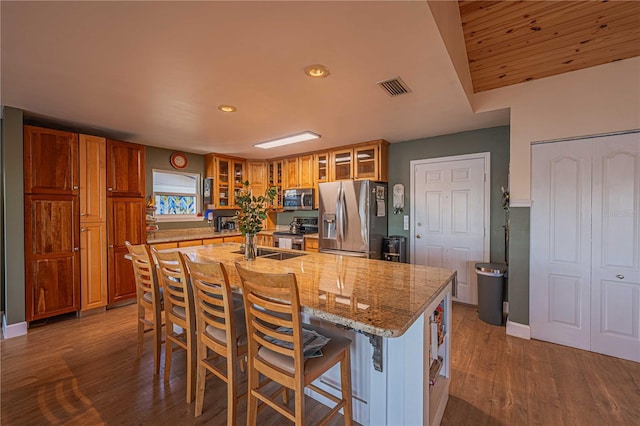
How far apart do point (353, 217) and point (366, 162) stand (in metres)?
0.94

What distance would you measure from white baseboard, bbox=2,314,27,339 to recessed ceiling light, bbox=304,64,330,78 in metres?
3.93

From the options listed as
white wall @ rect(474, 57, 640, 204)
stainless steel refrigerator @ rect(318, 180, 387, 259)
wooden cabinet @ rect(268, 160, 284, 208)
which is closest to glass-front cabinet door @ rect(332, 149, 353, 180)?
stainless steel refrigerator @ rect(318, 180, 387, 259)

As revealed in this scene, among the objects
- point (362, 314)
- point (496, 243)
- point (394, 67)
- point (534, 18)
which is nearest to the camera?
point (362, 314)

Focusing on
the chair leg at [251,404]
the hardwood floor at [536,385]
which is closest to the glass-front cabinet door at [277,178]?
the hardwood floor at [536,385]

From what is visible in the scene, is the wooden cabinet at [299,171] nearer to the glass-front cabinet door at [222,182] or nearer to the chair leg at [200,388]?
the glass-front cabinet door at [222,182]

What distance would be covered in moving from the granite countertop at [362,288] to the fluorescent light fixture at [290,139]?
6.39ft

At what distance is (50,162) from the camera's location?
3123 millimetres

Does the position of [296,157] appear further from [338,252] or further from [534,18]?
[534,18]

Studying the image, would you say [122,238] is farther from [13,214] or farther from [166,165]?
[166,165]

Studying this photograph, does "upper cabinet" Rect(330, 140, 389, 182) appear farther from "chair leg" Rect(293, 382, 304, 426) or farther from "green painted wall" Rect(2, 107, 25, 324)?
"green painted wall" Rect(2, 107, 25, 324)

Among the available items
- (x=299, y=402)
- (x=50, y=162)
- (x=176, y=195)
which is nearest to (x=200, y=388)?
(x=299, y=402)

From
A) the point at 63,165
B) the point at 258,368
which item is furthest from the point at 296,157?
the point at 258,368

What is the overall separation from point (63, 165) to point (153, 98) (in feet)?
5.50

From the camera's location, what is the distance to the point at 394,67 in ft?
6.57
